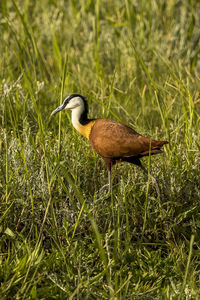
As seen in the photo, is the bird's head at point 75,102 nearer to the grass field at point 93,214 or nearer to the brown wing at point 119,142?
the grass field at point 93,214

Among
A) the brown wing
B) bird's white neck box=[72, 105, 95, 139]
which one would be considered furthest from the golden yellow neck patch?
the brown wing

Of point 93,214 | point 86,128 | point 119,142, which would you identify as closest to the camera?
point 93,214

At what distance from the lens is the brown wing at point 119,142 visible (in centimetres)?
259

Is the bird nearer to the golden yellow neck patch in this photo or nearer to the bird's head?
the golden yellow neck patch

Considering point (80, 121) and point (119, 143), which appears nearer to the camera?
point (119, 143)

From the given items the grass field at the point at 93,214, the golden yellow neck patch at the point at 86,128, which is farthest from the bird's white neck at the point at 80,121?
the grass field at the point at 93,214

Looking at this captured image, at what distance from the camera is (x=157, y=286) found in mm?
2143

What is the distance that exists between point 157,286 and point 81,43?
356 centimetres

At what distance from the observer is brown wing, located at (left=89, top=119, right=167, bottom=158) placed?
2586 millimetres

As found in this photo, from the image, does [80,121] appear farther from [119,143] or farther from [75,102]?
[119,143]

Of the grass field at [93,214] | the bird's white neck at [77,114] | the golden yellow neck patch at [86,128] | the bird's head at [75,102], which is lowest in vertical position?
the grass field at [93,214]

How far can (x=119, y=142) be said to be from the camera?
2.63m

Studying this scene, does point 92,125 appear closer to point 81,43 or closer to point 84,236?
point 84,236

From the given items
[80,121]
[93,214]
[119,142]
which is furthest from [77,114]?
[93,214]
